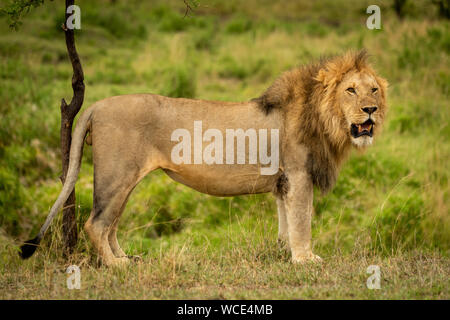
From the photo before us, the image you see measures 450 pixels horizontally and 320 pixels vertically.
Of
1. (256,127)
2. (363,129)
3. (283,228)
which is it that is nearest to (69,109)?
(256,127)

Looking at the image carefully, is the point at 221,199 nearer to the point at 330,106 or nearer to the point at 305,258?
the point at 305,258

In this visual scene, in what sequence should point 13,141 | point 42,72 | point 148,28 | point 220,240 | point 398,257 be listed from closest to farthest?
1. point 398,257
2. point 220,240
3. point 13,141
4. point 42,72
5. point 148,28

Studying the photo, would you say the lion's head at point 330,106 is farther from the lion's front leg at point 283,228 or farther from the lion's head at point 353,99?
the lion's front leg at point 283,228

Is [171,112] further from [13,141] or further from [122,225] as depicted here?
[13,141]

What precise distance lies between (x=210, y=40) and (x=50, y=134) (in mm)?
6067

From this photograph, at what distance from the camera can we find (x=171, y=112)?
4.86m

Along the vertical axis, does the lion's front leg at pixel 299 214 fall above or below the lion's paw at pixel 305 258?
above

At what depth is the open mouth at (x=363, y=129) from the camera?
489cm

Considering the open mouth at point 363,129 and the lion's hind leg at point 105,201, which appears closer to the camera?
the lion's hind leg at point 105,201

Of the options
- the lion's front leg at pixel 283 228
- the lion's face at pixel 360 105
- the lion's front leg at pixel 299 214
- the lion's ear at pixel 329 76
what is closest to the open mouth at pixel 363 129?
the lion's face at pixel 360 105

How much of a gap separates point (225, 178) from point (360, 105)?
118 centimetres

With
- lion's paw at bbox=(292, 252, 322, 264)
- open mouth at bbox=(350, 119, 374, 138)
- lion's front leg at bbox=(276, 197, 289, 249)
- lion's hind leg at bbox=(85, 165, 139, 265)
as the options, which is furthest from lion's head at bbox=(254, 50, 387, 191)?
lion's hind leg at bbox=(85, 165, 139, 265)

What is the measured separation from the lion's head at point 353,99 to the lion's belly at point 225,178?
2.20 ft
